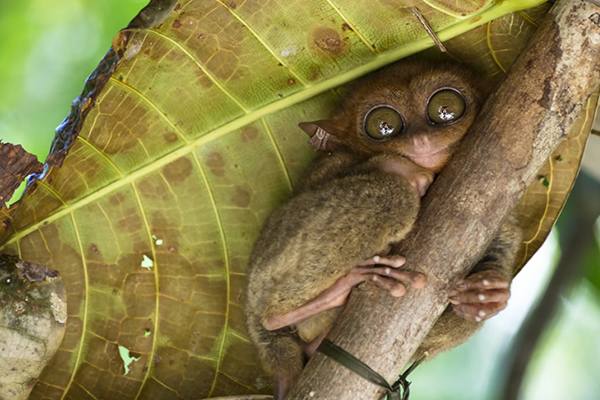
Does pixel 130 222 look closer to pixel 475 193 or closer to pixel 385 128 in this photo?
pixel 385 128

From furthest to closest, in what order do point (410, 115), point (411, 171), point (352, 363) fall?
point (410, 115), point (411, 171), point (352, 363)

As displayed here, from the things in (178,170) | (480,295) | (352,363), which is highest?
(178,170)

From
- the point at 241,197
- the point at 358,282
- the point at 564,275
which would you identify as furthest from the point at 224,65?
the point at 564,275

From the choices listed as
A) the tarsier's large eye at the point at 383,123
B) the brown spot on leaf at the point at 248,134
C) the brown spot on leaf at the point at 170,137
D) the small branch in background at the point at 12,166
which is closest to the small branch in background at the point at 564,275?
the tarsier's large eye at the point at 383,123

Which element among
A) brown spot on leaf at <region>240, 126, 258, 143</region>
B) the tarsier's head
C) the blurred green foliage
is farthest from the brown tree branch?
the blurred green foliage

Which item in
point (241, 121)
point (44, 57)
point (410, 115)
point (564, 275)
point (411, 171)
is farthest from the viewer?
point (44, 57)

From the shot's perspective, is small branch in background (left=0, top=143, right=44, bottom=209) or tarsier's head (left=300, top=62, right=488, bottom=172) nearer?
small branch in background (left=0, top=143, right=44, bottom=209)

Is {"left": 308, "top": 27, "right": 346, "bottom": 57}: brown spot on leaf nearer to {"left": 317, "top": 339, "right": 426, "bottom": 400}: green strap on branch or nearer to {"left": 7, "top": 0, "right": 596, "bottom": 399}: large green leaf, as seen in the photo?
{"left": 7, "top": 0, "right": 596, "bottom": 399}: large green leaf
